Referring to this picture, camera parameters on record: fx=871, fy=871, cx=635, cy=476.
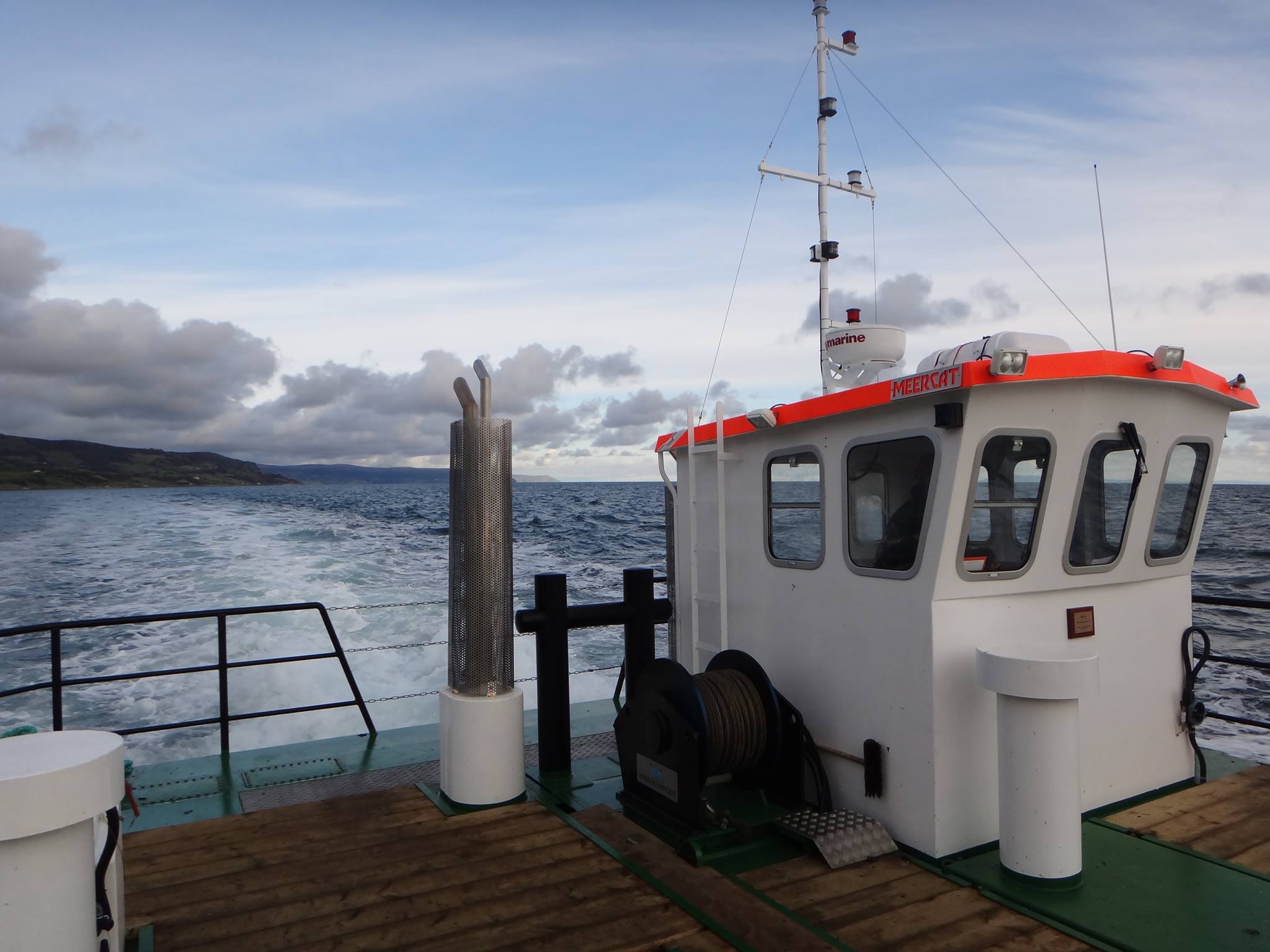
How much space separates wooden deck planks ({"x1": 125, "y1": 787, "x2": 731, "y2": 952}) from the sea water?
10.2 ft

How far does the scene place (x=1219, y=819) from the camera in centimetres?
443

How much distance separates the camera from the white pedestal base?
15.8ft

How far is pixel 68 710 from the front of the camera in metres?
10.2

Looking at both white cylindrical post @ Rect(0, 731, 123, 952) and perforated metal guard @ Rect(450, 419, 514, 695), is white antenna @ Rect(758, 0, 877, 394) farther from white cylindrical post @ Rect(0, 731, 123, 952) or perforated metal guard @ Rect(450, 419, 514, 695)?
white cylindrical post @ Rect(0, 731, 123, 952)

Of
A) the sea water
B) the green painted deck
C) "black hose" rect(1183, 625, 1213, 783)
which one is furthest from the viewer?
the sea water

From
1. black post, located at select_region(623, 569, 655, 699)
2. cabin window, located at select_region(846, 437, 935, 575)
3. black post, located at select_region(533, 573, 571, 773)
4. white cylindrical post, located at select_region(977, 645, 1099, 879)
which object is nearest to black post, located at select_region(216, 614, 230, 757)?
black post, located at select_region(533, 573, 571, 773)

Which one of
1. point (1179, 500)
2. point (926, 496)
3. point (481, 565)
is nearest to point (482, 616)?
point (481, 565)

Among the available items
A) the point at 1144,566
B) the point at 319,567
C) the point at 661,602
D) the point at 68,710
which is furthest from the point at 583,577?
the point at 1144,566

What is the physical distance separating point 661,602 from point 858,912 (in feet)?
8.76

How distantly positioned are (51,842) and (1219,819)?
5068 mm

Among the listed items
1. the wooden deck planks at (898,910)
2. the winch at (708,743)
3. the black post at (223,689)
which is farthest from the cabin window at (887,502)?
the black post at (223,689)

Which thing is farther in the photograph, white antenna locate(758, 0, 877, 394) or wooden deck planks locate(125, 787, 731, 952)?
white antenna locate(758, 0, 877, 394)

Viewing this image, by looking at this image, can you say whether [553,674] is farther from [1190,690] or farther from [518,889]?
[1190,690]

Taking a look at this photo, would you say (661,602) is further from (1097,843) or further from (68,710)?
(68,710)
